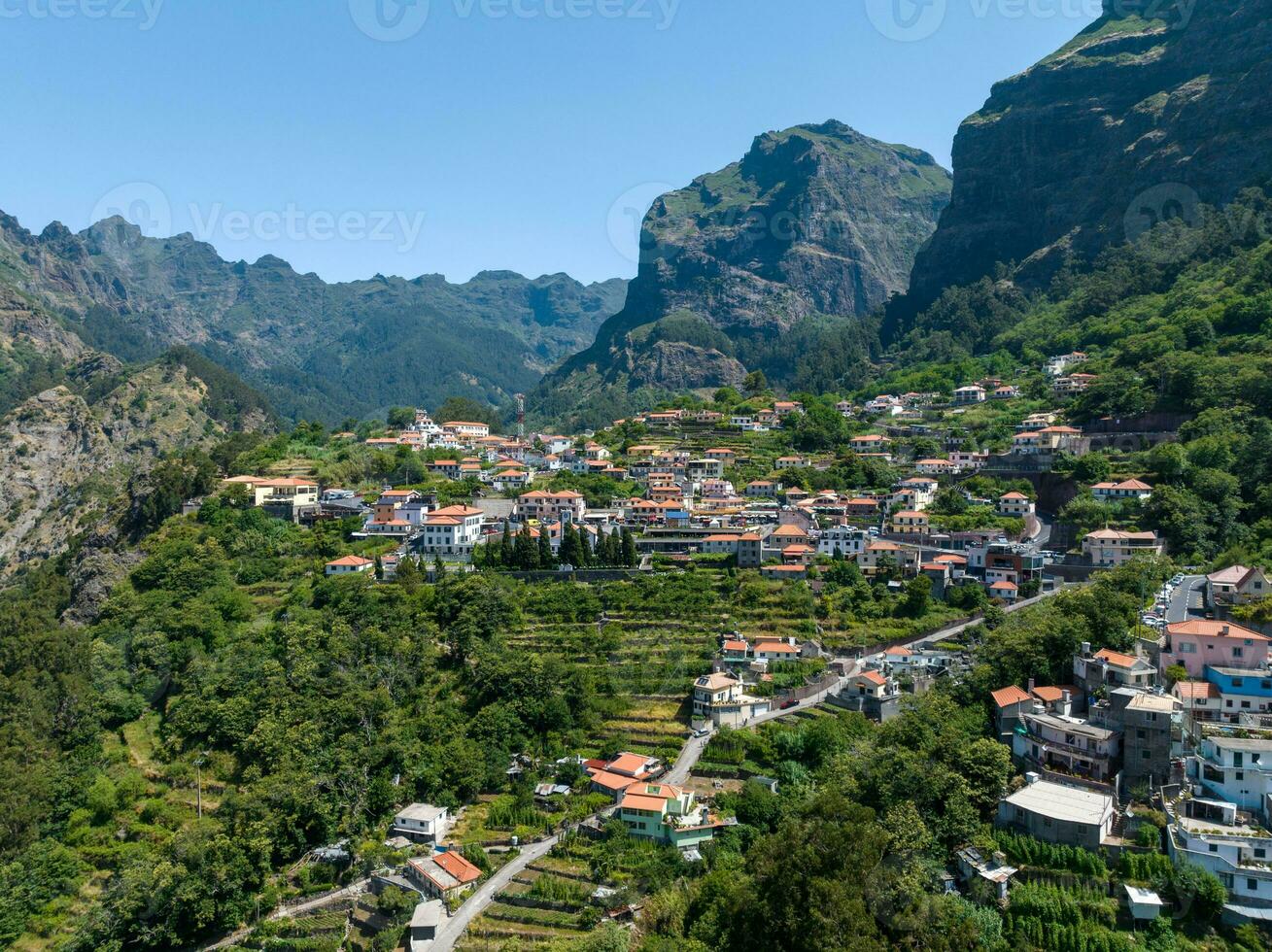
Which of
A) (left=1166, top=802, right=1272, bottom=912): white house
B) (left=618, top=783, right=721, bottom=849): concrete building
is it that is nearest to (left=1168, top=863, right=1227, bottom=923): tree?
(left=1166, top=802, right=1272, bottom=912): white house

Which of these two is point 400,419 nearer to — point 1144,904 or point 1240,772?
point 1240,772

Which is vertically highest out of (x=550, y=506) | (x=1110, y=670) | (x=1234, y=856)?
(x=550, y=506)

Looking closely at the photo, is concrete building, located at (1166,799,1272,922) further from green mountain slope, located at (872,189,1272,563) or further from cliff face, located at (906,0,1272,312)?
cliff face, located at (906,0,1272,312)

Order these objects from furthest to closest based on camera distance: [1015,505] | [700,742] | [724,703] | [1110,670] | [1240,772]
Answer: [1015,505], [724,703], [700,742], [1110,670], [1240,772]

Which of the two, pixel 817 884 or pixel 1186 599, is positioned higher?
pixel 1186 599

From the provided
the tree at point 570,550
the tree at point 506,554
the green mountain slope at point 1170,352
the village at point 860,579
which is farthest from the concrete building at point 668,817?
the green mountain slope at point 1170,352

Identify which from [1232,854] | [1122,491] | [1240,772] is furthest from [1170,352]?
[1232,854]

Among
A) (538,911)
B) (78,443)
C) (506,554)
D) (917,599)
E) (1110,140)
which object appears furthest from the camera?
(78,443)

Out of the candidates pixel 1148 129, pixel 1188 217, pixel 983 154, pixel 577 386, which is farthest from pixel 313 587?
pixel 577 386
